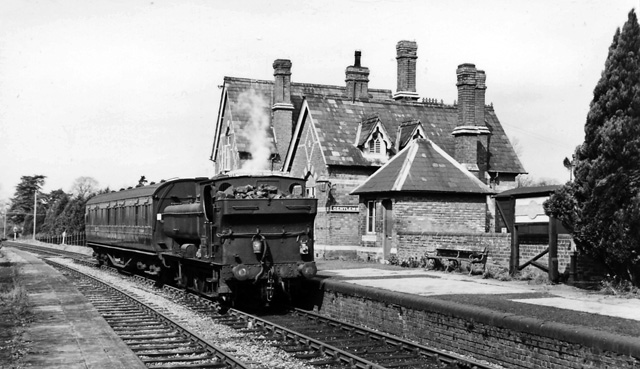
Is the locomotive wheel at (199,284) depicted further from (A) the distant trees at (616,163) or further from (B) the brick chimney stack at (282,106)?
(B) the brick chimney stack at (282,106)

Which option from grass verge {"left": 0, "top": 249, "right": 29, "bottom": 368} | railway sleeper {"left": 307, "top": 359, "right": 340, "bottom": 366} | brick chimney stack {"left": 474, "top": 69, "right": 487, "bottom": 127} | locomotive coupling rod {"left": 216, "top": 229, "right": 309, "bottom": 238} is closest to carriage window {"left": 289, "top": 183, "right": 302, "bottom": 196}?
locomotive coupling rod {"left": 216, "top": 229, "right": 309, "bottom": 238}

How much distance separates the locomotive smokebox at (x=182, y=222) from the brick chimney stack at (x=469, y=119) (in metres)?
14.3

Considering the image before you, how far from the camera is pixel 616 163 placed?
46.2 feet

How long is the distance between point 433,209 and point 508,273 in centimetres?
727

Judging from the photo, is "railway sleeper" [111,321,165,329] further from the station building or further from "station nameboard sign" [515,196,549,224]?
the station building

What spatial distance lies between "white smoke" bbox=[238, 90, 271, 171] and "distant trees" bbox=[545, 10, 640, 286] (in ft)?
82.1

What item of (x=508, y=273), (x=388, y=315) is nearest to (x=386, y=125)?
A: (x=508, y=273)

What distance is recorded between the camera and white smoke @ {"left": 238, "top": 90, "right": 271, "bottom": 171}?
128 ft

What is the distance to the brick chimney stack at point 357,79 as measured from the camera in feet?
126

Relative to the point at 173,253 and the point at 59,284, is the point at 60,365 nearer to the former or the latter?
the point at 173,253

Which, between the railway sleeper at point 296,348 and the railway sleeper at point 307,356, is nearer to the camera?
the railway sleeper at point 307,356

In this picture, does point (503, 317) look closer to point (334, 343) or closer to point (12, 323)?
point (334, 343)

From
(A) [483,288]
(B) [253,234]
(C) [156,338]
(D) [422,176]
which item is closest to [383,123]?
(D) [422,176]

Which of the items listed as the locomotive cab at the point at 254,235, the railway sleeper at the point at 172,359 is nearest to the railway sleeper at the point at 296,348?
the railway sleeper at the point at 172,359
